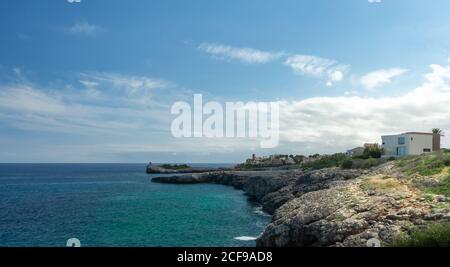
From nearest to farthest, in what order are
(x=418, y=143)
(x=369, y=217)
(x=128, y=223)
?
1. (x=369, y=217)
2. (x=128, y=223)
3. (x=418, y=143)

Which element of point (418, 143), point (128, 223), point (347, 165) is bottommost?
point (128, 223)

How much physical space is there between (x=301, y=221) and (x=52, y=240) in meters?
17.9

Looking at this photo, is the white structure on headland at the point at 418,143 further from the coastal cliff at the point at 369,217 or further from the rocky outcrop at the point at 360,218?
the rocky outcrop at the point at 360,218

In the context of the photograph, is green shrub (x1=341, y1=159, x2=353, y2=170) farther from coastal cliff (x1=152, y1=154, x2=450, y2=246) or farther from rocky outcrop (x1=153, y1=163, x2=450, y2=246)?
rocky outcrop (x1=153, y1=163, x2=450, y2=246)

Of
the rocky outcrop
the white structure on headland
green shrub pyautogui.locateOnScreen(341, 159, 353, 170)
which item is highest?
the white structure on headland

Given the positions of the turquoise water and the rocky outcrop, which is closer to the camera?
the rocky outcrop

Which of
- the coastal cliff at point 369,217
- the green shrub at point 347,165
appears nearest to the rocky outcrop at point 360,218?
the coastal cliff at point 369,217

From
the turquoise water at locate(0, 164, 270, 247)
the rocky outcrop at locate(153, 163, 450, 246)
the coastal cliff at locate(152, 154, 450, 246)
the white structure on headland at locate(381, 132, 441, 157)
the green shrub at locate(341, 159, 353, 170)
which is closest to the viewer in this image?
the coastal cliff at locate(152, 154, 450, 246)

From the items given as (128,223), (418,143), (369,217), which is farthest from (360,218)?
(418,143)

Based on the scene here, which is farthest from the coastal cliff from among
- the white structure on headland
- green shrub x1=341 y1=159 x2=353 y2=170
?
the white structure on headland

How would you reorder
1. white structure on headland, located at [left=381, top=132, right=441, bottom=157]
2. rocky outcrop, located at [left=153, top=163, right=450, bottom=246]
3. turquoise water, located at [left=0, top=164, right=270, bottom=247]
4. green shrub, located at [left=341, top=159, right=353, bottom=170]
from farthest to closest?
white structure on headland, located at [left=381, top=132, right=441, bottom=157], green shrub, located at [left=341, top=159, right=353, bottom=170], turquoise water, located at [left=0, top=164, right=270, bottom=247], rocky outcrop, located at [left=153, top=163, right=450, bottom=246]

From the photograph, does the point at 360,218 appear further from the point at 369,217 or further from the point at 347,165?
the point at 347,165
